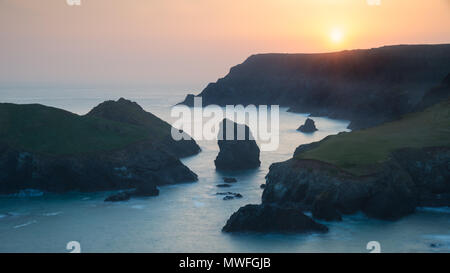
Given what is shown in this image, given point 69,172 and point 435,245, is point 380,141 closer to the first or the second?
point 435,245

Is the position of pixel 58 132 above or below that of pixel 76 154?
above

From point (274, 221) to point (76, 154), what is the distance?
1458 inches

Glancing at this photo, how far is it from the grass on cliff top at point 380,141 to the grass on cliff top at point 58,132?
31.2 meters

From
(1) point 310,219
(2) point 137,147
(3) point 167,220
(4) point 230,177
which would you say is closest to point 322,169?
(1) point 310,219

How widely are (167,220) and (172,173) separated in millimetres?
20837

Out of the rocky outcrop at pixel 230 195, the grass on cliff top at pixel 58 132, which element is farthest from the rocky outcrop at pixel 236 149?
the rocky outcrop at pixel 230 195

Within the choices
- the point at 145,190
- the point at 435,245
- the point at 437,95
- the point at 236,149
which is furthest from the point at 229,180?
the point at 437,95

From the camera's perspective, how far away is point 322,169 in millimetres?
65562

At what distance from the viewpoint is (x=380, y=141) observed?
77.0 meters

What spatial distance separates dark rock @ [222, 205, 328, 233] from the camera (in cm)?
5462

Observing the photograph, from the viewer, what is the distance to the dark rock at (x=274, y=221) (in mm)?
54625

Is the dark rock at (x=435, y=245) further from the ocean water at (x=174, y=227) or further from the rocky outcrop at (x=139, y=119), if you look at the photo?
the rocky outcrop at (x=139, y=119)
